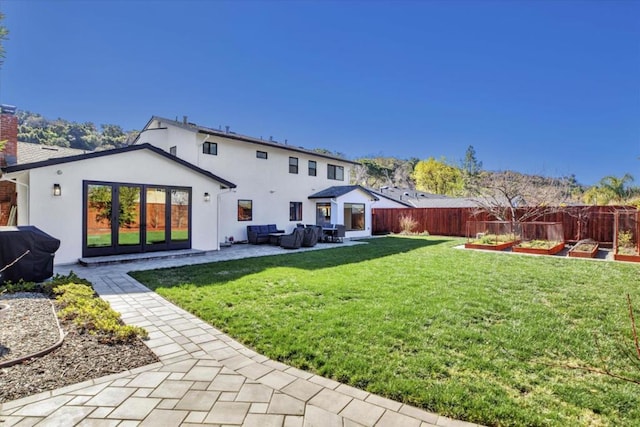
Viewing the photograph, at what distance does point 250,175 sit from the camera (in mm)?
16078

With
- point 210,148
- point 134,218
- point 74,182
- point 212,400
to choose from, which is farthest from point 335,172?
point 212,400

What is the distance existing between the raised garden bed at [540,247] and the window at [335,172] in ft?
36.1

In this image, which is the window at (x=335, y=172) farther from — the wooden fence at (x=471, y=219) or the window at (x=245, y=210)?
the window at (x=245, y=210)

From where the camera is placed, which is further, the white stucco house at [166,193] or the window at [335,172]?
the window at [335,172]

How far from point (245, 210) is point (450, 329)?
42.1 feet

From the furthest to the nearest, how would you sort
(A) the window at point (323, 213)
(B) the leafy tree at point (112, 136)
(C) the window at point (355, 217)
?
(B) the leafy tree at point (112, 136), (C) the window at point (355, 217), (A) the window at point (323, 213)

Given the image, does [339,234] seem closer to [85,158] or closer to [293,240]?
[293,240]

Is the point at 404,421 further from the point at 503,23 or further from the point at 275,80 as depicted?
the point at 275,80

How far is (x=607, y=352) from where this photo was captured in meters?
3.69

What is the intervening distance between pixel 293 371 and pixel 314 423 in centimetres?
86

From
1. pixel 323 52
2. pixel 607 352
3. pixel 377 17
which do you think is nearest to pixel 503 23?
pixel 377 17

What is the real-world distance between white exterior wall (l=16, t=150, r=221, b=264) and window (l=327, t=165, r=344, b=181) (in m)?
10.1

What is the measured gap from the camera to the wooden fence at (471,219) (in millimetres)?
15242

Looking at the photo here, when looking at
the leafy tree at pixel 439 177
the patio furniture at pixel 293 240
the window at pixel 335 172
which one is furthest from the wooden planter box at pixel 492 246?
the leafy tree at pixel 439 177
